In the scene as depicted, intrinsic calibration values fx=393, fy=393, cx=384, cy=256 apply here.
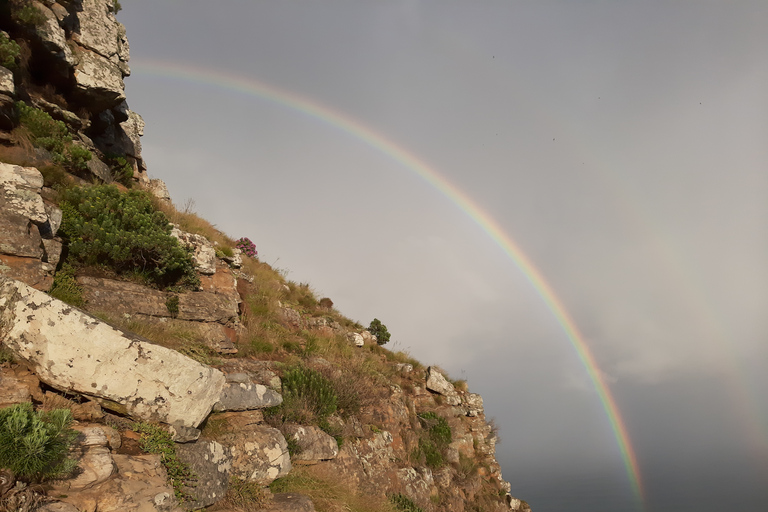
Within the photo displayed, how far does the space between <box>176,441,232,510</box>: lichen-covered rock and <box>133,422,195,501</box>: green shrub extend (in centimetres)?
8

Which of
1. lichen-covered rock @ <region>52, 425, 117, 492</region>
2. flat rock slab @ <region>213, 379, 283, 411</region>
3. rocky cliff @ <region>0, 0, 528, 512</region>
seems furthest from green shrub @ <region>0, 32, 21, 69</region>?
lichen-covered rock @ <region>52, 425, 117, 492</region>

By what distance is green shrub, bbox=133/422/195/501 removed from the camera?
4.93 metres

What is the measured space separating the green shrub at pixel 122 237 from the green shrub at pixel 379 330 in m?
12.7

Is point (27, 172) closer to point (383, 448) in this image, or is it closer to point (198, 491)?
point (198, 491)

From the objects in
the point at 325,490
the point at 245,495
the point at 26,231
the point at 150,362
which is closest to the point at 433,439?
the point at 325,490

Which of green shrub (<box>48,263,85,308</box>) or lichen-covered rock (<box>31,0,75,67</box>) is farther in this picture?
lichen-covered rock (<box>31,0,75,67</box>)

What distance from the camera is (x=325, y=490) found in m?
7.23

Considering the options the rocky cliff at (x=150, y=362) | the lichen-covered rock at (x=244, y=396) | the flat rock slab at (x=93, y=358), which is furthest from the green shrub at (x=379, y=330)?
the flat rock slab at (x=93, y=358)

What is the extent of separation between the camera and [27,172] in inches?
332

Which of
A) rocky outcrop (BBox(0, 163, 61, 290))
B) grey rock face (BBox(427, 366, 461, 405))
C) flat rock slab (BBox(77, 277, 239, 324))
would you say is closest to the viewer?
rocky outcrop (BBox(0, 163, 61, 290))

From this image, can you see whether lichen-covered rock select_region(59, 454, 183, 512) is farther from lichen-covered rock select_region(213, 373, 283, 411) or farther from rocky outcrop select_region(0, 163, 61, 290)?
rocky outcrop select_region(0, 163, 61, 290)

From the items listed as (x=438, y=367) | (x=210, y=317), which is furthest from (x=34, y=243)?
(x=438, y=367)

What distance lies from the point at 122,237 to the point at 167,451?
6.53 metres

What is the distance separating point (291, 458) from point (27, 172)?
8230 mm
